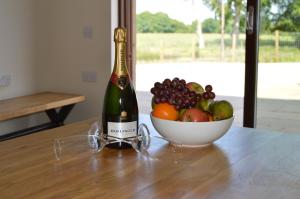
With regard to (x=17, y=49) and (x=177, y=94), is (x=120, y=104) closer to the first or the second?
(x=177, y=94)

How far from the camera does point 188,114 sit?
140 centimetres

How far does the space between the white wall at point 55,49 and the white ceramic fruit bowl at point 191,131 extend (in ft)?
9.00

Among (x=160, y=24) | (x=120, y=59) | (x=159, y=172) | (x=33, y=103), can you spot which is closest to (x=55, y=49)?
(x=33, y=103)

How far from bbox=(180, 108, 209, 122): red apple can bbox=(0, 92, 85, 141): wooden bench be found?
2.26 meters

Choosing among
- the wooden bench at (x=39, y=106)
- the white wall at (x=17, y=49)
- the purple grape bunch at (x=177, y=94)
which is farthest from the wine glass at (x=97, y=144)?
the white wall at (x=17, y=49)

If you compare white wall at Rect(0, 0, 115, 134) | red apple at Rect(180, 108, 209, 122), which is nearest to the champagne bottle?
red apple at Rect(180, 108, 209, 122)

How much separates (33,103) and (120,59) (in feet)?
8.11

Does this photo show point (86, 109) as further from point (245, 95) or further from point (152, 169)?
point (152, 169)

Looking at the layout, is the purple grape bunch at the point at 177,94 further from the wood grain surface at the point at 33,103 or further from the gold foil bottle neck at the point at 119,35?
the wood grain surface at the point at 33,103

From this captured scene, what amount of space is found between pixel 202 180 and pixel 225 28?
10.6ft

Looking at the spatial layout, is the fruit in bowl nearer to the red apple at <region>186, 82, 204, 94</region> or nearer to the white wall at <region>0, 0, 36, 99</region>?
the red apple at <region>186, 82, 204, 94</region>

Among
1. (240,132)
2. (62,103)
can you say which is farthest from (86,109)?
(240,132)

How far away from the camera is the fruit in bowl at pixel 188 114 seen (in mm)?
1393

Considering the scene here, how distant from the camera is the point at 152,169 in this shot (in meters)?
1.23
